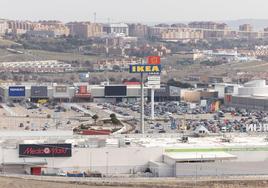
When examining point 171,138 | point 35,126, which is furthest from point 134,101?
point 171,138

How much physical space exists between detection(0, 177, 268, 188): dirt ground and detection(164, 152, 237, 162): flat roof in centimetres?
64

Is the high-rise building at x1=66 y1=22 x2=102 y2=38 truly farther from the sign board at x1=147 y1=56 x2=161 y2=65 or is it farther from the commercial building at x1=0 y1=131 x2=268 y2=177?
the commercial building at x1=0 y1=131 x2=268 y2=177

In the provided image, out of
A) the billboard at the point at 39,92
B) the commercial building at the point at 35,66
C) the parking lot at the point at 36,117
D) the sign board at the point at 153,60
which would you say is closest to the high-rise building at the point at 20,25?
the commercial building at the point at 35,66

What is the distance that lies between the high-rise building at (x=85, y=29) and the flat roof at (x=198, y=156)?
225ft

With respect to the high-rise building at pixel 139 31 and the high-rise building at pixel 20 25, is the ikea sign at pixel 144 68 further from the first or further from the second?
the high-rise building at pixel 139 31

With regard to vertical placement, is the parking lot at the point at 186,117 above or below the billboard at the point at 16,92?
below

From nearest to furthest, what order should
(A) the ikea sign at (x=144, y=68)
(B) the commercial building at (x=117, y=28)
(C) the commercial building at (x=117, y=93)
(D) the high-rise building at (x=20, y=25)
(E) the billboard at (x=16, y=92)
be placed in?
(A) the ikea sign at (x=144, y=68), (E) the billboard at (x=16, y=92), (C) the commercial building at (x=117, y=93), (D) the high-rise building at (x=20, y=25), (B) the commercial building at (x=117, y=28)

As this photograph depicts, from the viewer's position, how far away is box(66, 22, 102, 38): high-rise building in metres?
85.9

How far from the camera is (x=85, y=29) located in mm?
86312

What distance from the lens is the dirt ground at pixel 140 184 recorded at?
14969mm

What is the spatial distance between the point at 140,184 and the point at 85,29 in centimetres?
7137

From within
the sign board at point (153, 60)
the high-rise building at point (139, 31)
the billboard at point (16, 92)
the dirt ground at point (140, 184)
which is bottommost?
the dirt ground at point (140, 184)

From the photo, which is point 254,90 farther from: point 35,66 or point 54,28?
point 54,28

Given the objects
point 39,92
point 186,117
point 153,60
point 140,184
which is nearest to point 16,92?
point 39,92
